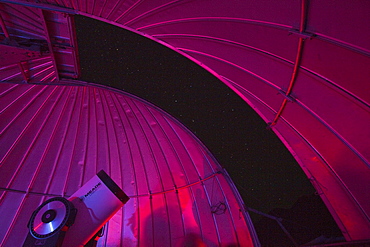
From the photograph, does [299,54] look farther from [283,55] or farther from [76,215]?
[76,215]

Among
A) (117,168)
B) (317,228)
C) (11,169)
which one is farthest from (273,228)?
(11,169)

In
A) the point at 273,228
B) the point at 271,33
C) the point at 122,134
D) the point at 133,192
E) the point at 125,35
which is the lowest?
the point at 273,228

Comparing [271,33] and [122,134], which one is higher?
[122,134]

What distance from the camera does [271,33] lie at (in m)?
6.07

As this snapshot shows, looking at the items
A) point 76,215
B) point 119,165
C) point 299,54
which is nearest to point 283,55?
point 299,54

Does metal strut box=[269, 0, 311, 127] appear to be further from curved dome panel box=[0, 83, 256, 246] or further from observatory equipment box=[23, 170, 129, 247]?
observatory equipment box=[23, 170, 129, 247]

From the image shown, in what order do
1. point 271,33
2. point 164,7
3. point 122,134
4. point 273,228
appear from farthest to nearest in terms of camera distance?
point 273,228, point 122,134, point 164,7, point 271,33

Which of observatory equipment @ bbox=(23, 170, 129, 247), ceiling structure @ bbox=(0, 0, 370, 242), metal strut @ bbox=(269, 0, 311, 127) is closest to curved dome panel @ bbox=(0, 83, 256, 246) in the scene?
ceiling structure @ bbox=(0, 0, 370, 242)

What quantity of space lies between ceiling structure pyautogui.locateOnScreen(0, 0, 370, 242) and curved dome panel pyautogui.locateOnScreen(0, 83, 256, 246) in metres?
2.67

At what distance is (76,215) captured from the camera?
6.80m

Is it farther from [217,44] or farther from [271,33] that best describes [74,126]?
[271,33]

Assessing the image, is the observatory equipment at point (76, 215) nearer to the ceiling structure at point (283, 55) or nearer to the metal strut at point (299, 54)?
the ceiling structure at point (283, 55)

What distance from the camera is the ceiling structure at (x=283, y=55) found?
5.17 m

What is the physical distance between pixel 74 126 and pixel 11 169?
142 inches
